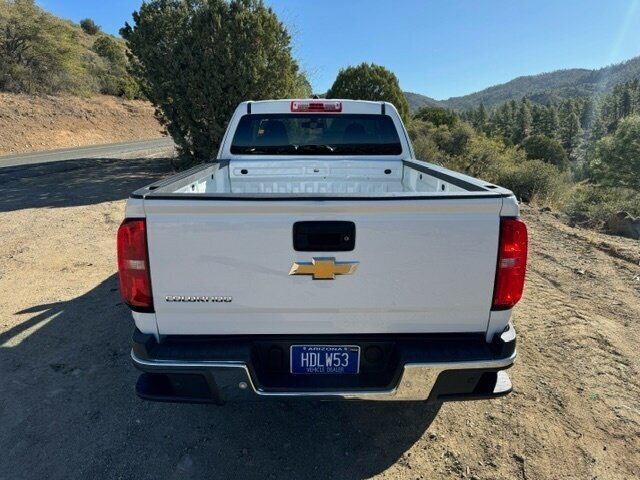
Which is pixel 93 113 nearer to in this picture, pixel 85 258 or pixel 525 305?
pixel 85 258

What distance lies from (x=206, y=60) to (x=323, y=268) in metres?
11.1

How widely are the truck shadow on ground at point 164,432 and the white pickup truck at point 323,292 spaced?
58cm

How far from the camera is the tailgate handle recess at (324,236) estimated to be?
2074 mm

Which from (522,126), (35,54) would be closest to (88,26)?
(35,54)

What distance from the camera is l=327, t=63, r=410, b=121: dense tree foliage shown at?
67.5 feet

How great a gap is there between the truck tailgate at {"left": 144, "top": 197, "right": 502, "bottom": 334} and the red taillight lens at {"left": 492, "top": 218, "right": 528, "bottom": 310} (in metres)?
0.04

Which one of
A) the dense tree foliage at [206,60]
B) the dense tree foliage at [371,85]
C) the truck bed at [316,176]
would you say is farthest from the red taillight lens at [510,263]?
the dense tree foliage at [371,85]

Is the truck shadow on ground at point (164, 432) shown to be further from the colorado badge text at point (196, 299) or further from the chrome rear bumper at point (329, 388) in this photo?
the colorado badge text at point (196, 299)

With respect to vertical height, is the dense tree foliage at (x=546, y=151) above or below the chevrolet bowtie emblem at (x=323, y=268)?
below

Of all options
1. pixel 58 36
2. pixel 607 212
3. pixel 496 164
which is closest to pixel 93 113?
pixel 58 36

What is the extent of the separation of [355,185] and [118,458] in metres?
3.02

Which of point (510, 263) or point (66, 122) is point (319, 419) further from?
point (66, 122)

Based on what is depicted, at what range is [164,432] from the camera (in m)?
2.82

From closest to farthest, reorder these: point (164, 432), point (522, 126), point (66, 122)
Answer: point (164, 432), point (66, 122), point (522, 126)
